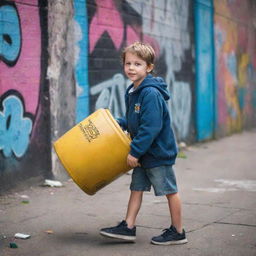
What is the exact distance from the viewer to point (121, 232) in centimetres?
426

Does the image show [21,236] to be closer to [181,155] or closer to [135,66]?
[135,66]

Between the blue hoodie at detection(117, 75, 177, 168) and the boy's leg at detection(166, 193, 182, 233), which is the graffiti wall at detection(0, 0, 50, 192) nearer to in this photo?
the blue hoodie at detection(117, 75, 177, 168)

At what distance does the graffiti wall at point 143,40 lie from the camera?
298 inches

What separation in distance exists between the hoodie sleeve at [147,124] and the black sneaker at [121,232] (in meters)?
0.57

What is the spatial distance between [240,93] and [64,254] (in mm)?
10786

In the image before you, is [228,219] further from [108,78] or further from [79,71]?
[108,78]

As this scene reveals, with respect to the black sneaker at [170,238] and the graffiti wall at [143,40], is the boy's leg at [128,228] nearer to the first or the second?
the black sneaker at [170,238]

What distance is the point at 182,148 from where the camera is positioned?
397 inches

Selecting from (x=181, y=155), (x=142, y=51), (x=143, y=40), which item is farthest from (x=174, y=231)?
(x=143, y=40)

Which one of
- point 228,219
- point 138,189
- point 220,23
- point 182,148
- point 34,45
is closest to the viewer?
point 138,189

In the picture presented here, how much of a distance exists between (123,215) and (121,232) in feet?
3.22

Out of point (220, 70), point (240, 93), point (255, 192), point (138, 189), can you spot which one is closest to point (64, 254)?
point (138, 189)

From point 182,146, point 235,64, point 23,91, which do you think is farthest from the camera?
point 235,64

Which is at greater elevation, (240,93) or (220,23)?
(220,23)
